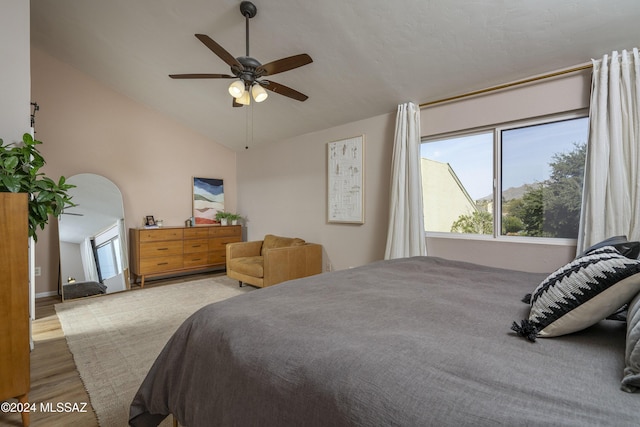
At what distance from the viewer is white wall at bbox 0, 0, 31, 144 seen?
220 centimetres

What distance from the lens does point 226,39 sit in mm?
3105

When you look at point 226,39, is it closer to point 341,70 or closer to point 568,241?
point 341,70

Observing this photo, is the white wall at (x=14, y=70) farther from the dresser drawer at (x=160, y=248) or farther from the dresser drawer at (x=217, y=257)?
the dresser drawer at (x=217, y=257)

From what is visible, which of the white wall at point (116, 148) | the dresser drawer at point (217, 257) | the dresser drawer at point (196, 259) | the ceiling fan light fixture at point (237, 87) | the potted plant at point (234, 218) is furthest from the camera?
the potted plant at point (234, 218)

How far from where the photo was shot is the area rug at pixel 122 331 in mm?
1919

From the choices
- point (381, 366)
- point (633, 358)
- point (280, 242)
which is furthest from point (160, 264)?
point (633, 358)

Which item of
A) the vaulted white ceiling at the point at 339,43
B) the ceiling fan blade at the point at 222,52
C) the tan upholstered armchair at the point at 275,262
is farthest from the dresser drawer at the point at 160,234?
the ceiling fan blade at the point at 222,52

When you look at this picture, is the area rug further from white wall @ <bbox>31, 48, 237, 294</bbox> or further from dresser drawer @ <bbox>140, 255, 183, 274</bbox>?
white wall @ <bbox>31, 48, 237, 294</bbox>

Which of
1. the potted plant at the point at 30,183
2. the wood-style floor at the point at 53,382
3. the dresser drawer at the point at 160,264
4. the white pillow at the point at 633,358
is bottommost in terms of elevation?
the wood-style floor at the point at 53,382

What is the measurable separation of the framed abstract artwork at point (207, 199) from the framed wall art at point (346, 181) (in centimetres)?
256

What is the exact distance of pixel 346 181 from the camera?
4098mm

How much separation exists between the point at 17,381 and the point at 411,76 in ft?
12.1

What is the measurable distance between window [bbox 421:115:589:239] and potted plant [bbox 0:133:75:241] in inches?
132

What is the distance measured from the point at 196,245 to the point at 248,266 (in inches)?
59.3
